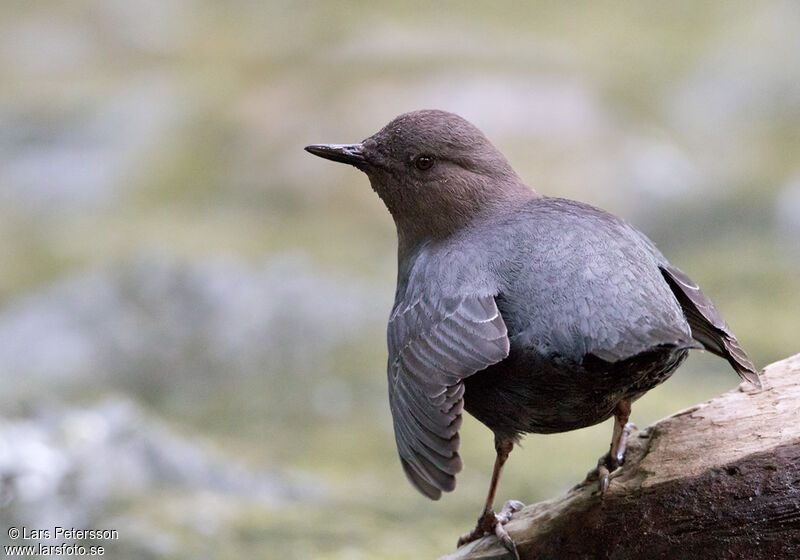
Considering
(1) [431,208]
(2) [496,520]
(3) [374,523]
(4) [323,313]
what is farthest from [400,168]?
(4) [323,313]

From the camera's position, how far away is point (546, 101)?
810cm

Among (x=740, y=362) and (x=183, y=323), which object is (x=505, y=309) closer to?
(x=740, y=362)

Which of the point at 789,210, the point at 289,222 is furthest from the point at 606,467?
the point at 789,210

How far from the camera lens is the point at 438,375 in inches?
99.3

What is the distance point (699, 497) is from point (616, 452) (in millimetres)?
322

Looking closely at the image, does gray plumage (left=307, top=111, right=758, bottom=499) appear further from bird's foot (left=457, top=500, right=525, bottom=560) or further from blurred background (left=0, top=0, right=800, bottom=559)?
blurred background (left=0, top=0, right=800, bottom=559)

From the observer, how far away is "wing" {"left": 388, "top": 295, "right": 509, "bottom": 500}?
7.93ft

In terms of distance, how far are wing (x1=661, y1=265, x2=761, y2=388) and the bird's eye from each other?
764 mm

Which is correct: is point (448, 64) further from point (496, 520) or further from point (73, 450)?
point (496, 520)

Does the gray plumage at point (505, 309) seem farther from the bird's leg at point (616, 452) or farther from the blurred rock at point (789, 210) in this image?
the blurred rock at point (789, 210)

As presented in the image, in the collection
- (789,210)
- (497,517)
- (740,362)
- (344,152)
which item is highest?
(789,210)

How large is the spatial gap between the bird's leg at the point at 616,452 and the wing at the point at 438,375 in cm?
46

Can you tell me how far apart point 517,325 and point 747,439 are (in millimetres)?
674

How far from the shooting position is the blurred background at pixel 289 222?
16.5 ft
